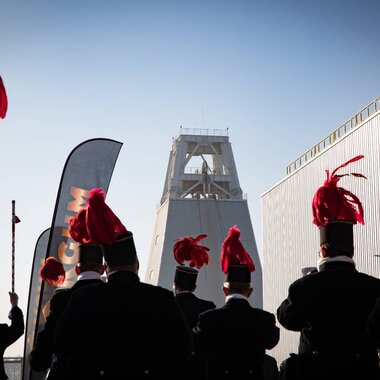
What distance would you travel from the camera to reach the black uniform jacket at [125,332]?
4977 millimetres

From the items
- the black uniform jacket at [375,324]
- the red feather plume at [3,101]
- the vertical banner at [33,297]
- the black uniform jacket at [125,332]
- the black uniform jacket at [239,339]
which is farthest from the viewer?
the vertical banner at [33,297]

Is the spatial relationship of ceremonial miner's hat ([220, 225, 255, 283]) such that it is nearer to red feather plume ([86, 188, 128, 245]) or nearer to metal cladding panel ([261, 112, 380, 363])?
red feather plume ([86, 188, 128, 245])

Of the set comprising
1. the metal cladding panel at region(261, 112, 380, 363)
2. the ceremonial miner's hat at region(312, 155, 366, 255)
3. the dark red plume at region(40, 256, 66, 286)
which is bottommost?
the dark red plume at region(40, 256, 66, 286)

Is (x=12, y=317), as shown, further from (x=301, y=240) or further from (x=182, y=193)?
(x=182, y=193)

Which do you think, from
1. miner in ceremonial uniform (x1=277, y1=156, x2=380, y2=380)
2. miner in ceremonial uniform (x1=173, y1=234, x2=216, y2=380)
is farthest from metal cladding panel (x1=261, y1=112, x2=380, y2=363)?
miner in ceremonial uniform (x1=277, y1=156, x2=380, y2=380)

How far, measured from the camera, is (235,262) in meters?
7.60

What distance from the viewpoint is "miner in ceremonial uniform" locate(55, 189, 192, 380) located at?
498cm

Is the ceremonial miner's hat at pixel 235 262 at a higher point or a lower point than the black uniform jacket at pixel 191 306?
higher

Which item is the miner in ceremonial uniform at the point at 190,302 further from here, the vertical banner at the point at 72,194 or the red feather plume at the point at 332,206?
the vertical banner at the point at 72,194

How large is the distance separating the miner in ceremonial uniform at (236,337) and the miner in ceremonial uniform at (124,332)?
6.92ft

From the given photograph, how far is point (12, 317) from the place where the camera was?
8031mm

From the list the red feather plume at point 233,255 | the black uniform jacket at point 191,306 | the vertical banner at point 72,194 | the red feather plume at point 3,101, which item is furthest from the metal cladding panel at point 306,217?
the red feather plume at point 3,101

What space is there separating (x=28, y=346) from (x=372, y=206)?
1470 cm

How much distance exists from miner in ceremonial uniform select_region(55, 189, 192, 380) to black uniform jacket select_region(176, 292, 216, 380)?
9.83ft
